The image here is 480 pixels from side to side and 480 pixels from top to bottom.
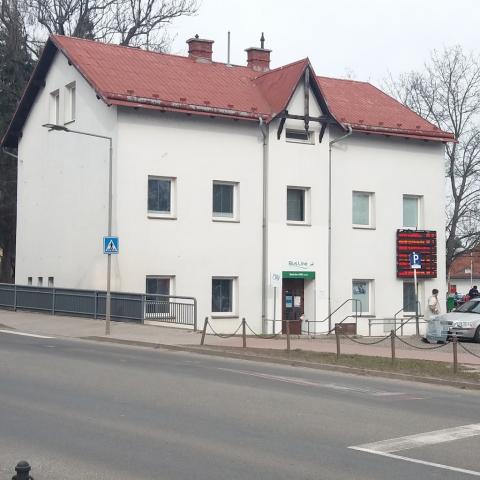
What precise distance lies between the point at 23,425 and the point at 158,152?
72.1ft

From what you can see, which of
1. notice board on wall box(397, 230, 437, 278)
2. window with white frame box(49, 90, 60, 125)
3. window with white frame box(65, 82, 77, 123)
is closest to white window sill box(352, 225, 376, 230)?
notice board on wall box(397, 230, 437, 278)

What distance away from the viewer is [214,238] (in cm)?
3284

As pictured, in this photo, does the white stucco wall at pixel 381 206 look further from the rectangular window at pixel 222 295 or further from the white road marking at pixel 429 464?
the white road marking at pixel 429 464

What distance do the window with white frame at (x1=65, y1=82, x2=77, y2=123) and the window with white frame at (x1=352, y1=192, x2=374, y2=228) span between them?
11.5 meters

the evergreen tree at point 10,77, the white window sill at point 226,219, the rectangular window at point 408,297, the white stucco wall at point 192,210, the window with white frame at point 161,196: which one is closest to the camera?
the white stucco wall at point 192,210

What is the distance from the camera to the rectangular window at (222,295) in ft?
108

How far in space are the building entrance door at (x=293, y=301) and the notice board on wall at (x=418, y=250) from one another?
466 cm

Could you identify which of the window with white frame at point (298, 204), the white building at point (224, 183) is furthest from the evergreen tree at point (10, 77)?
the window with white frame at point (298, 204)

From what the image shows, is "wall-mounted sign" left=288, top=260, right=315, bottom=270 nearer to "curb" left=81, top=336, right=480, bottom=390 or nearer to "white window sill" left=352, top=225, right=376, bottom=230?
"white window sill" left=352, top=225, right=376, bottom=230

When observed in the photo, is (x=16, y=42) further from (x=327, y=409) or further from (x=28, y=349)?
(x=327, y=409)

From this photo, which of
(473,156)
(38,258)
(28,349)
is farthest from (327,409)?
(473,156)

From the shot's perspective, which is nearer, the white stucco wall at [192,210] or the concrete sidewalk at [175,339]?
the concrete sidewalk at [175,339]

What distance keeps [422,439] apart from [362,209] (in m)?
27.0

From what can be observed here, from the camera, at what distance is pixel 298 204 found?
35062mm
